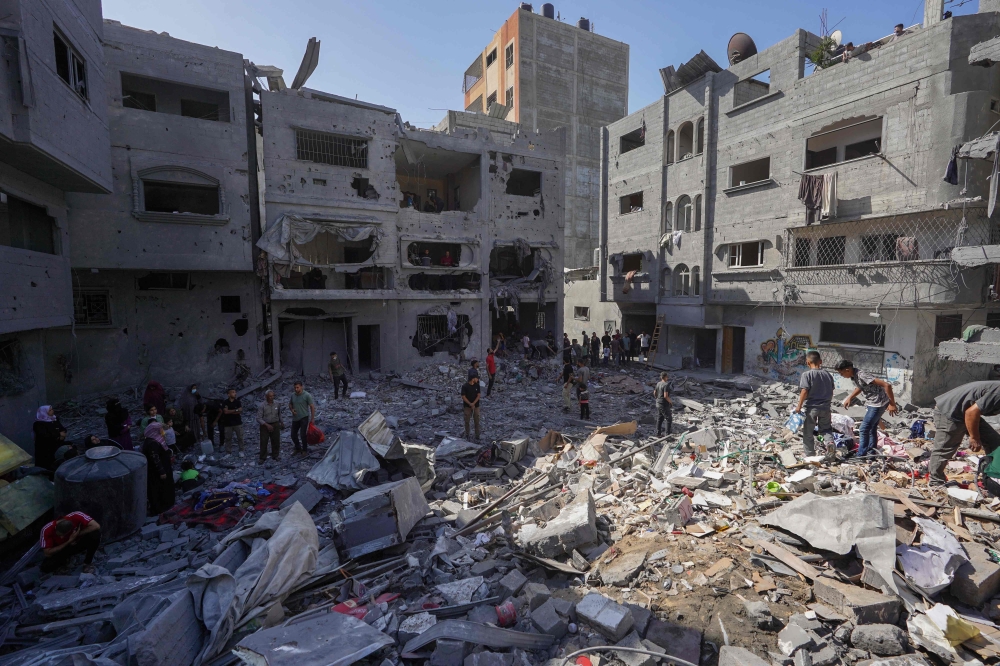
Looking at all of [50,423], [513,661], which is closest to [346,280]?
[50,423]

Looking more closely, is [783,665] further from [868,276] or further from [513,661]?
[868,276]

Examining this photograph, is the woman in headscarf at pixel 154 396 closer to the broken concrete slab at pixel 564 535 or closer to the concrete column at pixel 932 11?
the broken concrete slab at pixel 564 535

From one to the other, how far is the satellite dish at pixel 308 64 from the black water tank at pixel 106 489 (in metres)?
15.6

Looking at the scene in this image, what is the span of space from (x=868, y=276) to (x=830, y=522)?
13148 millimetres

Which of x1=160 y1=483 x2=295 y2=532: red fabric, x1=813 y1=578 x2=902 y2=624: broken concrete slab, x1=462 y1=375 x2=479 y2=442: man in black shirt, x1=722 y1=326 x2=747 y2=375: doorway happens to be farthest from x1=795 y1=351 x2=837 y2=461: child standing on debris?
x1=722 y1=326 x2=747 y2=375: doorway

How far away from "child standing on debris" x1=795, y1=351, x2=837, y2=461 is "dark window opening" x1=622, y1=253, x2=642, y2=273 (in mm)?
16286

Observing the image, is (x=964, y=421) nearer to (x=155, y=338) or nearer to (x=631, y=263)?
(x=631, y=263)

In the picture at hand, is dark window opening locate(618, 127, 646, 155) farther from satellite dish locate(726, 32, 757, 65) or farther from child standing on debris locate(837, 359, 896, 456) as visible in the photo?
child standing on debris locate(837, 359, 896, 456)

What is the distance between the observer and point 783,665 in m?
3.83

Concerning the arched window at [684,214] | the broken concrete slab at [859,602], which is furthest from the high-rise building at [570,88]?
the broken concrete slab at [859,602]

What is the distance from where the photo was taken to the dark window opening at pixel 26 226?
32.8 feet

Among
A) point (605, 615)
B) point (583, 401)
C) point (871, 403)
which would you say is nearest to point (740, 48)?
point (583, 401)

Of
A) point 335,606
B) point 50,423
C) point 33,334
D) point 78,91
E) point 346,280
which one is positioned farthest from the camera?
point 346,280

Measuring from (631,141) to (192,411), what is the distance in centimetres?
2289
